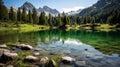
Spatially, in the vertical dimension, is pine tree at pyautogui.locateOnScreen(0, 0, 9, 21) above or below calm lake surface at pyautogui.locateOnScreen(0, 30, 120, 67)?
above

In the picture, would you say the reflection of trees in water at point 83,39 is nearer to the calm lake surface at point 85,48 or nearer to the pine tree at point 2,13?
the calm lake surface at point 85,48

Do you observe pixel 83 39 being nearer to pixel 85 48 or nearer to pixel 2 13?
pixel 85 48

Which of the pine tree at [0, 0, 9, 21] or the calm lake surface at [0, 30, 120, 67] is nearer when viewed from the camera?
the calm lake surface at [0, 30, 120, 67]

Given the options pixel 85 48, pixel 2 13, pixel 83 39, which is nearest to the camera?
pixel 85 48

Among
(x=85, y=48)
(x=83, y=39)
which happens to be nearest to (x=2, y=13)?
(x=83, y=39)

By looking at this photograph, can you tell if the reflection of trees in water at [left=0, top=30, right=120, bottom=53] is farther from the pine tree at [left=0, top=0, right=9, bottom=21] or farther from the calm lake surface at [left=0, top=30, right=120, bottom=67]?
the pine tree at [left=0, top=0, right=9, bottom=21]

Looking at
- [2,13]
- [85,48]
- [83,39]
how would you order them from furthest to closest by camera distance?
[2,13], [83,39], [85,48]

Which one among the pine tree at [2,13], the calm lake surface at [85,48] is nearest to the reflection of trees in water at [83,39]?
the calm lake surface at [85,48]

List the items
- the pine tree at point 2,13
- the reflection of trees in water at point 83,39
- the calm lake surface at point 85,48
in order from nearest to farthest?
the calm lake surface at point 85,48, the reflection of trees in water at point 83,39, the pine tree at point 2,13

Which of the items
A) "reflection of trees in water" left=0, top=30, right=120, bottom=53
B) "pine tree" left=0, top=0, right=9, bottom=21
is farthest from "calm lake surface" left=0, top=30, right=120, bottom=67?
"pine tree" left=0, top=0, right=9, bottom=21

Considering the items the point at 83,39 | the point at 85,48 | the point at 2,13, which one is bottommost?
the point at 85,48

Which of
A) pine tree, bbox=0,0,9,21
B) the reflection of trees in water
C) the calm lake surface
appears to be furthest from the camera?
pine tree, bbox=0,0,9,21

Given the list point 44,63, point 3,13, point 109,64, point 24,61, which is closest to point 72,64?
point 44,63

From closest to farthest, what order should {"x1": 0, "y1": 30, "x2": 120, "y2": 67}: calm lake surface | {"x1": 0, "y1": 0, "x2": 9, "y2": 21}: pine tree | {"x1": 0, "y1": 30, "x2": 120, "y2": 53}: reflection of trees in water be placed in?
{"x1": 0, "y1": 30, "x2": 120, "y2": 67}: calm lake surface → {"x1": 0, "y1": 30, "x2": 120, "y2": 53}: reflection of trees in water → {"x1": 0, "y1": 0, "x2": 9, "y2": 21}: pine tree
